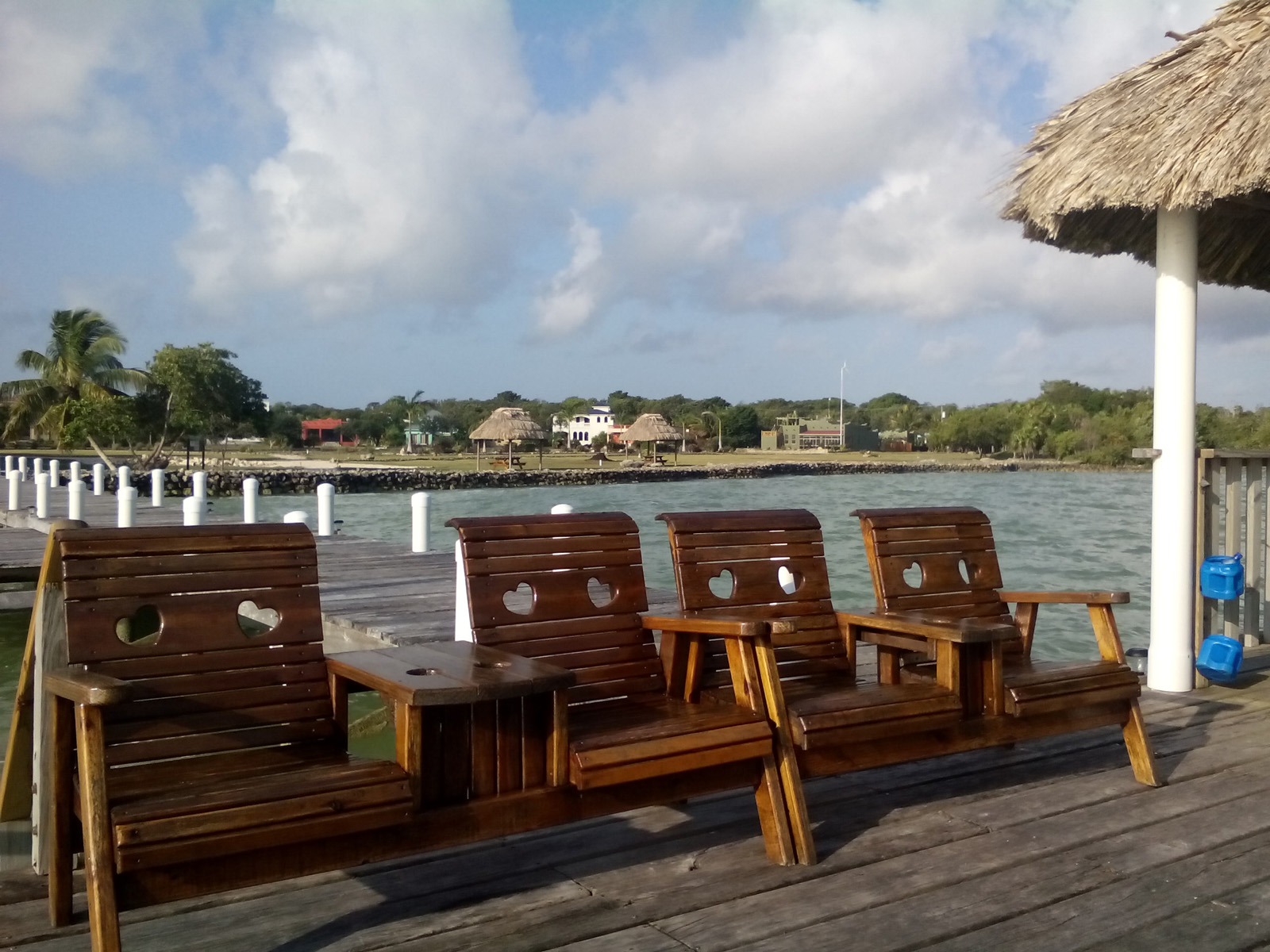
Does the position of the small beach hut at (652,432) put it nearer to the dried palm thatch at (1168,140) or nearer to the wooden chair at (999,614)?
the dried palm thatch at (1168,140)

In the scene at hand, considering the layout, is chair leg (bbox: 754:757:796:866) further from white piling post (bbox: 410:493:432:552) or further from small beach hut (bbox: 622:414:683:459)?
small beach hut (bbox: 622:414:683:459)

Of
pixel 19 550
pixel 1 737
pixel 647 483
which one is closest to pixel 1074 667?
pixel 1 737

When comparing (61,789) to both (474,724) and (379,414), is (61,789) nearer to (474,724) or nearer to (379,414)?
(474,724)

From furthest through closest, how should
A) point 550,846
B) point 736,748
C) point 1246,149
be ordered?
point 1246,149
point 550,846
point 736,748

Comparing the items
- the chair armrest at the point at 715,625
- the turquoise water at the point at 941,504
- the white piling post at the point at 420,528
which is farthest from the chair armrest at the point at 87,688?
the white piling post at the point at 420,528

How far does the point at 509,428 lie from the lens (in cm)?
5084

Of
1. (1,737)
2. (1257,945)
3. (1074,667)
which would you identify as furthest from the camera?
(1,737)

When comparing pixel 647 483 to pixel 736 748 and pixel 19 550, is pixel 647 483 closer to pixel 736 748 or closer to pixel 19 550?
pixel 19 550

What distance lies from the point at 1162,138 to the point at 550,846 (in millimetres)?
3631

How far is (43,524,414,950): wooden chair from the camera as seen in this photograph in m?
2.00

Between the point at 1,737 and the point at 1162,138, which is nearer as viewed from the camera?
the point at 1162,138

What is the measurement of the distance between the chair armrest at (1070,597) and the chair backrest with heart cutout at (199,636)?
7.73 feet

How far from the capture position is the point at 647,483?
2088 inches

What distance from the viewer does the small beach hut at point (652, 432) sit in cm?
5766
